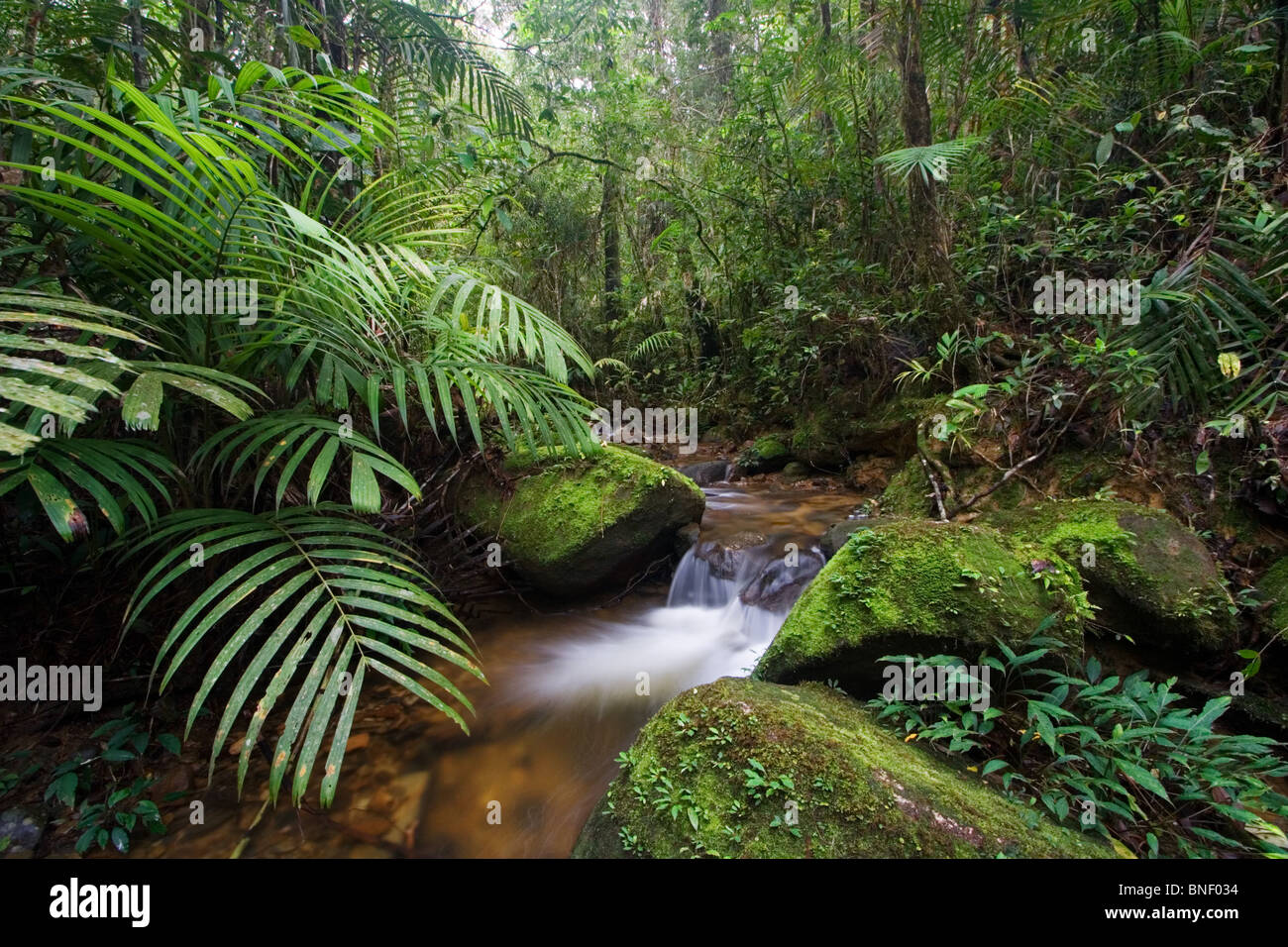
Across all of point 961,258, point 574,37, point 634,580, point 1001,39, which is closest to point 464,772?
point 634,580

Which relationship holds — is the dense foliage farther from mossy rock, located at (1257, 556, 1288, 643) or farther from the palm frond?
mossy rock, located at (1257, 556, 1288, 643)

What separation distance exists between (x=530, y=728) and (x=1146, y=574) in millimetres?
2882

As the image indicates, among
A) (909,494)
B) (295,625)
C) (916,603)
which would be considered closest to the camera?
(295,625)

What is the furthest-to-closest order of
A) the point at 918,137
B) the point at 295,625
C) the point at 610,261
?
the point at 610,261, the point at 918,137, the point at 295,625

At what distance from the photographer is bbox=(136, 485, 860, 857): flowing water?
1.89m

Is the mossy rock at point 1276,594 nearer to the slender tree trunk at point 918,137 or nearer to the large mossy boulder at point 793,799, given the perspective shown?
the large mossy boulder at point 793,799

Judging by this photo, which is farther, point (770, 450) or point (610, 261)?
Answer: point (610, 261)

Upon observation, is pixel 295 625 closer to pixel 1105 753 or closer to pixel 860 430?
pixel 1105 753

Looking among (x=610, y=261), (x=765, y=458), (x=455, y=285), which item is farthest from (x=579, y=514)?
(x=610, y=261)

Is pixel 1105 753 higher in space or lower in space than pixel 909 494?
lower

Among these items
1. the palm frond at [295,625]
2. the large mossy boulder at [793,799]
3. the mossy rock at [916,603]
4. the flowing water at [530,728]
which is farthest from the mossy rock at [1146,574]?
the palm frond at [295,625]

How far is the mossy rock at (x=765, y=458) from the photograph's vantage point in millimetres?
6176

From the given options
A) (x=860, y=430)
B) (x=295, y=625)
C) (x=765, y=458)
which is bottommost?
(x=295, y=625)

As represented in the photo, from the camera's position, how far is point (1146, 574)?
2.45 metres
